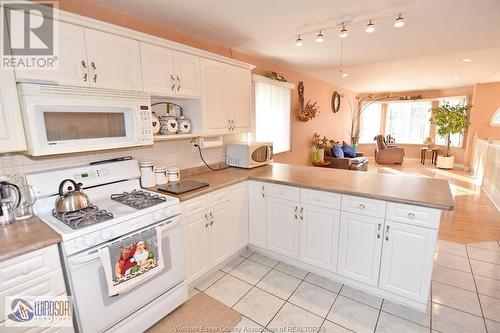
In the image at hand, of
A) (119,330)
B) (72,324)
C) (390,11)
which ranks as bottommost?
(119,330)

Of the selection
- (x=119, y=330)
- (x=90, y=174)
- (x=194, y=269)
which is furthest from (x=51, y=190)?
(x=194, y=269)

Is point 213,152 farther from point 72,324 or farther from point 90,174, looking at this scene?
point 72,324

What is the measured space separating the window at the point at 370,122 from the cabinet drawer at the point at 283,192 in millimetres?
7600

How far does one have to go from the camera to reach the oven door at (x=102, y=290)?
1.38m

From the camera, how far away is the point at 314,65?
4.00 metres

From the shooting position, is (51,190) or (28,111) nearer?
(28,111)

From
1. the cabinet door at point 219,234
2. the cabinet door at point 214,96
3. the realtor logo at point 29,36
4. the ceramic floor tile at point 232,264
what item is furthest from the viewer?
the ceramic floor tile at point 232,264

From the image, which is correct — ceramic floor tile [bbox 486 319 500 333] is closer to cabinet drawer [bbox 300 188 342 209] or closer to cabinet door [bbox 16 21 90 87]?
cabinet drawer [bbox 300 188 342 209]

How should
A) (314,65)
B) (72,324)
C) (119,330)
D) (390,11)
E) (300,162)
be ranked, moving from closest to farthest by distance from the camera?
1. (72,324)
2. (119,330)
3. (390,11)
4. (314,65)
5. (300,162)

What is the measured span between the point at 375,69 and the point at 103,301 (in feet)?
18.0

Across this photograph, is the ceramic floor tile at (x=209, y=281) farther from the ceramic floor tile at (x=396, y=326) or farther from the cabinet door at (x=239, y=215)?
the ceramic floor tile at (x=396, y=326)

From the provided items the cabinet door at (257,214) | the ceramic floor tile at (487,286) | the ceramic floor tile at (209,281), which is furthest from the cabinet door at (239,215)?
the ceramic floor tile at (487,286)

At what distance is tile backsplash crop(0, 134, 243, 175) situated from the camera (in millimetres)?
1623

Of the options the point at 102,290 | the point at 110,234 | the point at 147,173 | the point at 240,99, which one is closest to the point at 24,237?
the point at 110,234
